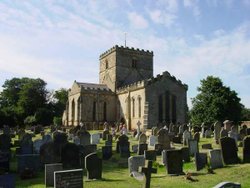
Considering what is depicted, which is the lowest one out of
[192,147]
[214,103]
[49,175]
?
[49,175]

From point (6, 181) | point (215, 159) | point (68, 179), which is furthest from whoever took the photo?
point (215, 159)

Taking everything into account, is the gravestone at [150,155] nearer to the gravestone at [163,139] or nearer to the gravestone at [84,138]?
the gravestone at [163,139]

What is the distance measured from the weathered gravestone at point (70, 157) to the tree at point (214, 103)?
1025 inches

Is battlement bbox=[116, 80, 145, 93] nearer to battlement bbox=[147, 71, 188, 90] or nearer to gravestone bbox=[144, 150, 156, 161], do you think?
battlement bbox=[147, 71, 188, 90]

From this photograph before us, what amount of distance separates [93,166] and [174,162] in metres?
3.13

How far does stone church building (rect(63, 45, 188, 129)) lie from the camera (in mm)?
40688

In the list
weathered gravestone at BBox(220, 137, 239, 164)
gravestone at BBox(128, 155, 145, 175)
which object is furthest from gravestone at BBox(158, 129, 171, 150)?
gravestone at BBox(128, 155, 145, 175)

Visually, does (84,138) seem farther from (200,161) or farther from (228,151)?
(228,151)

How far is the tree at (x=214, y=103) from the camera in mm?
36375

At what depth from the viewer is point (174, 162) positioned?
12242 mm

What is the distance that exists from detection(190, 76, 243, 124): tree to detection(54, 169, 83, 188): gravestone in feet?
97.2

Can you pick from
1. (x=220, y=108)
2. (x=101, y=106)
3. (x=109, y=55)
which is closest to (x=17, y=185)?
(x=220, y=108)

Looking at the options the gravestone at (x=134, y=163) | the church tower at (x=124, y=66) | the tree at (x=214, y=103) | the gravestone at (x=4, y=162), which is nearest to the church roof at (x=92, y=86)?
the church tower at (x=124, y=66)

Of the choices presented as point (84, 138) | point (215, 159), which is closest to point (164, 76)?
point (84, 138)
